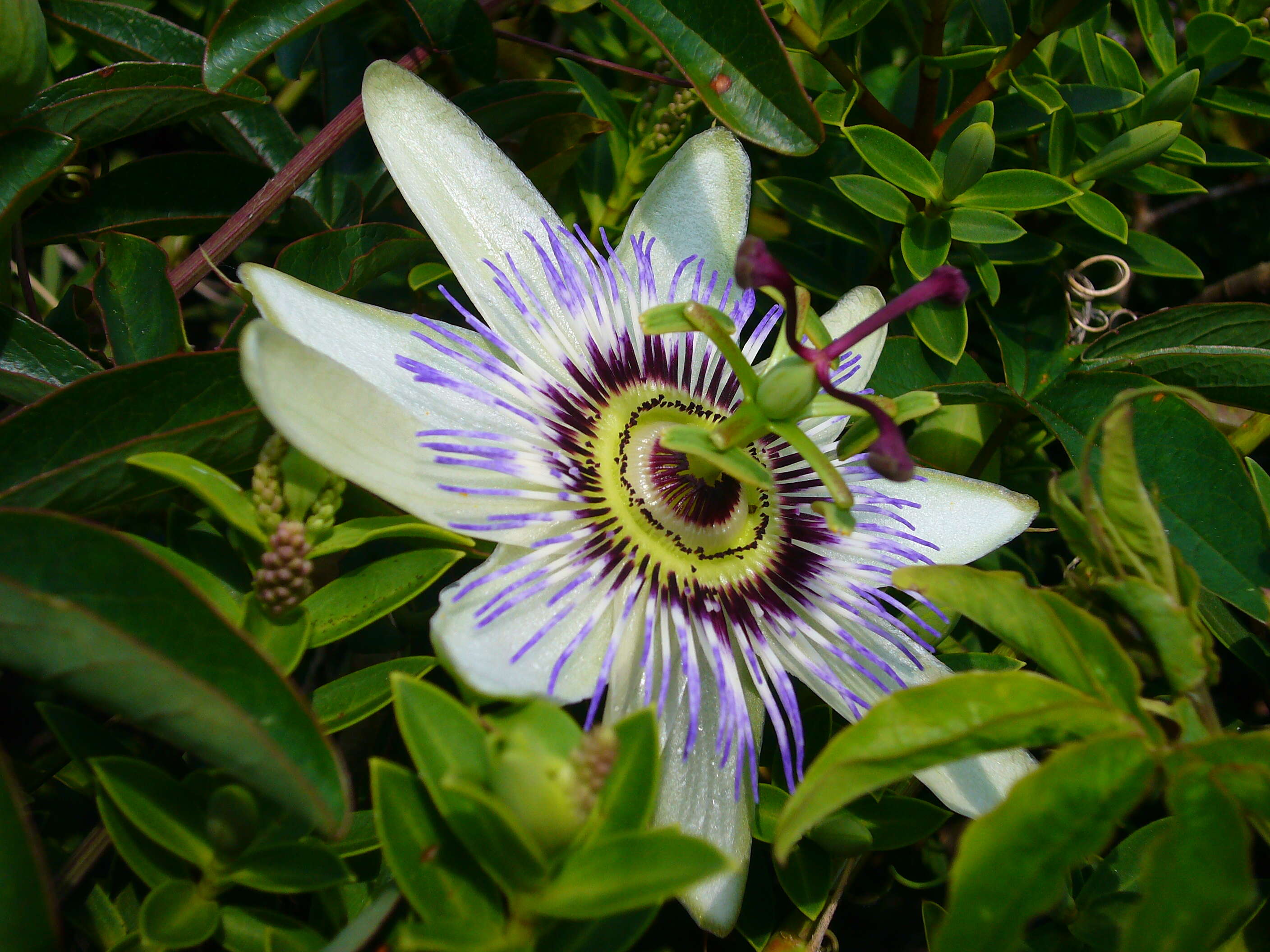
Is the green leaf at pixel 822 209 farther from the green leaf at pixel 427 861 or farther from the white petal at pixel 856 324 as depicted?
the green leaf at pixel 427 861

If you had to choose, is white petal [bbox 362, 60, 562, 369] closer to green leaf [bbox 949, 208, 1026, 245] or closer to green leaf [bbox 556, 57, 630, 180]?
green leaf [bbox 556, 57, 630, 180]

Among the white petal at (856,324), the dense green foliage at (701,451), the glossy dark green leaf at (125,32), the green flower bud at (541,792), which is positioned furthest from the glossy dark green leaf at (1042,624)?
the glossy dark green leaf at (125,32)

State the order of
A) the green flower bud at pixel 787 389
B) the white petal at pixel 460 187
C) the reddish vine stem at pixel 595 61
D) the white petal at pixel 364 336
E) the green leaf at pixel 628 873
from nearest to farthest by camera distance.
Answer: the green leaf at pixel 628 873, the white petal at pixel 364 336, the green flower bud at pixel 787 389, the white petal at pixel 460 187, the reddish vine stem at pixel 595 61

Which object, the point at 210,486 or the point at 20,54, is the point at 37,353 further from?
the point at 210,486

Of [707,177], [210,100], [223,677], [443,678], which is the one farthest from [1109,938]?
[210,100]

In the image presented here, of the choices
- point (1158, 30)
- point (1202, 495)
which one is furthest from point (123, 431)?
point (1158, 30)

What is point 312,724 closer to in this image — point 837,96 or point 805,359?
point 805,359

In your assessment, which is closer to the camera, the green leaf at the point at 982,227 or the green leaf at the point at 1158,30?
the green leaf at the point at 982,227
